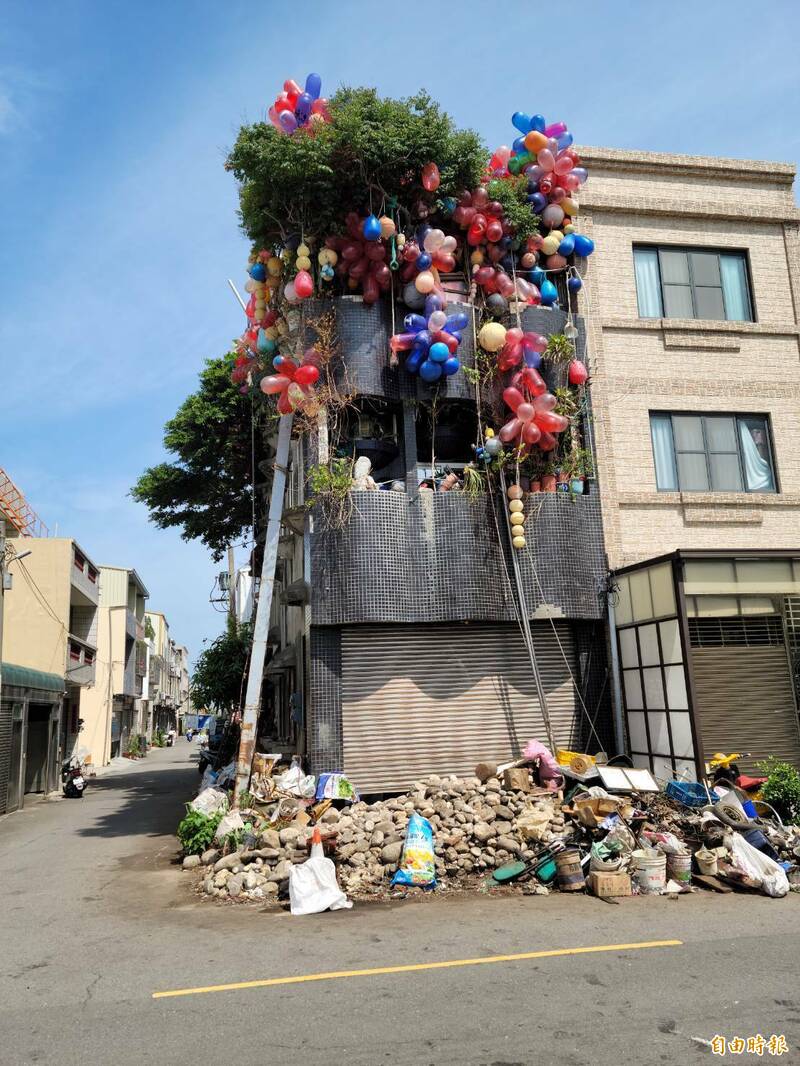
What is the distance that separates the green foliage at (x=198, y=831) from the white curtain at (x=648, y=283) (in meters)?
12.9

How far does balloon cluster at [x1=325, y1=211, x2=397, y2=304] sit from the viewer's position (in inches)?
583

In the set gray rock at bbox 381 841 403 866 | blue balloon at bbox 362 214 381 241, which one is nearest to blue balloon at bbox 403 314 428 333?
blue balloon at bbox 362 214 381 241

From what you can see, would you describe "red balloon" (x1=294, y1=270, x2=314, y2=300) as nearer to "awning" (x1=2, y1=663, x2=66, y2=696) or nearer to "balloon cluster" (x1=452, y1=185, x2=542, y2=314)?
"balloon cluster" (x1=452, y1=185, x2=542, y2=314)

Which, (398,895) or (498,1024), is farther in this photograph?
(398,895)

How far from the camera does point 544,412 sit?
579 inches

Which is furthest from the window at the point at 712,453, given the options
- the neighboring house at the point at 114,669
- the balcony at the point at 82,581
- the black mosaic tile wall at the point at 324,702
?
the neighboring house at the point at 114,669

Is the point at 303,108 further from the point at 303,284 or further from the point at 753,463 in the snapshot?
the point at 753,463

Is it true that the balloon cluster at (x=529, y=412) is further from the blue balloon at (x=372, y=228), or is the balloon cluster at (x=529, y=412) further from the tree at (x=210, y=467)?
the tree at (x=210, y=467)

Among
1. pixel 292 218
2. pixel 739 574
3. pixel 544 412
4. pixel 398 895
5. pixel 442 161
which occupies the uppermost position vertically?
pixel 442 161

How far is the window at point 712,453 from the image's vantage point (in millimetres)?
16500

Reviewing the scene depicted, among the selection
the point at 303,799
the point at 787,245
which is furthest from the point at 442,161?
the point at 303,799

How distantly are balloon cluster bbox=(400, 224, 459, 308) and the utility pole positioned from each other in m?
3.27

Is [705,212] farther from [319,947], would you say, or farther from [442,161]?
[319,947]

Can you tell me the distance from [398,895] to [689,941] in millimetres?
3758
